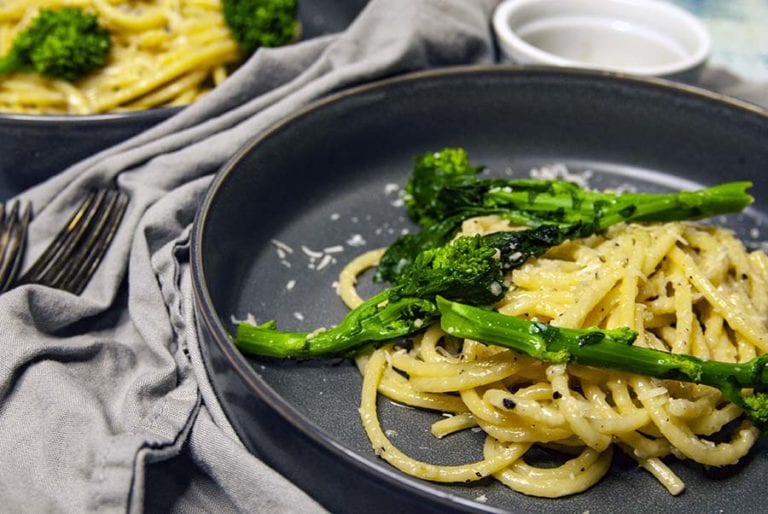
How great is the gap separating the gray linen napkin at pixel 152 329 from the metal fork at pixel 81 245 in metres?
0.06

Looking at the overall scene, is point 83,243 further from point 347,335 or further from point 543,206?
point 543,206

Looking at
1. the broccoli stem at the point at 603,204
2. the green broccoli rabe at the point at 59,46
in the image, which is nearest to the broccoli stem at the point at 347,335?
the broccoli stem at the point at 603,204

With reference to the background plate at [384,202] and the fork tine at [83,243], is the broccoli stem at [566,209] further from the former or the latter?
the fork tine at [83,243]

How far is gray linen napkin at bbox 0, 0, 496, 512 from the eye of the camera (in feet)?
7.53

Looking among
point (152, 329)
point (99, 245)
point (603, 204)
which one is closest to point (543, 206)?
point (603, 204)

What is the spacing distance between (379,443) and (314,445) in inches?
12.9

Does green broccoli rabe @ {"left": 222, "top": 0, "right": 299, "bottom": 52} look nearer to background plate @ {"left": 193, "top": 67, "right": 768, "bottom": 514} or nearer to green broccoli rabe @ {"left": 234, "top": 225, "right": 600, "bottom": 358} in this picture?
background plate @ {"left": 193, "top": 67, "right": 768, "bottom": 514}

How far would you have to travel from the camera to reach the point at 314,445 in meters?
2.16

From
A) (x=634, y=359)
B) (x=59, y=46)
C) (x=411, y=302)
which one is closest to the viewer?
(x=634, y=359)

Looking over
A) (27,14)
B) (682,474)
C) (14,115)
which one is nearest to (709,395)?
(682,474)

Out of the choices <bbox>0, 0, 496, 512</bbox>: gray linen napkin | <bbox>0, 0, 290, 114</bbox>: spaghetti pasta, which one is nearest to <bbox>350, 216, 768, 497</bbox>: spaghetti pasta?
<bbox>0, 0, 496, 512</bbox>: gray linen napkin

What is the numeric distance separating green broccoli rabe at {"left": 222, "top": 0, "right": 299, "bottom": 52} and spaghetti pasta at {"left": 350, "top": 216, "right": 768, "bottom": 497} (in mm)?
1504

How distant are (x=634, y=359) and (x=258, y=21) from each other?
2436 millimetres

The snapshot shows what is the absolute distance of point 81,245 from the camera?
3.08m
